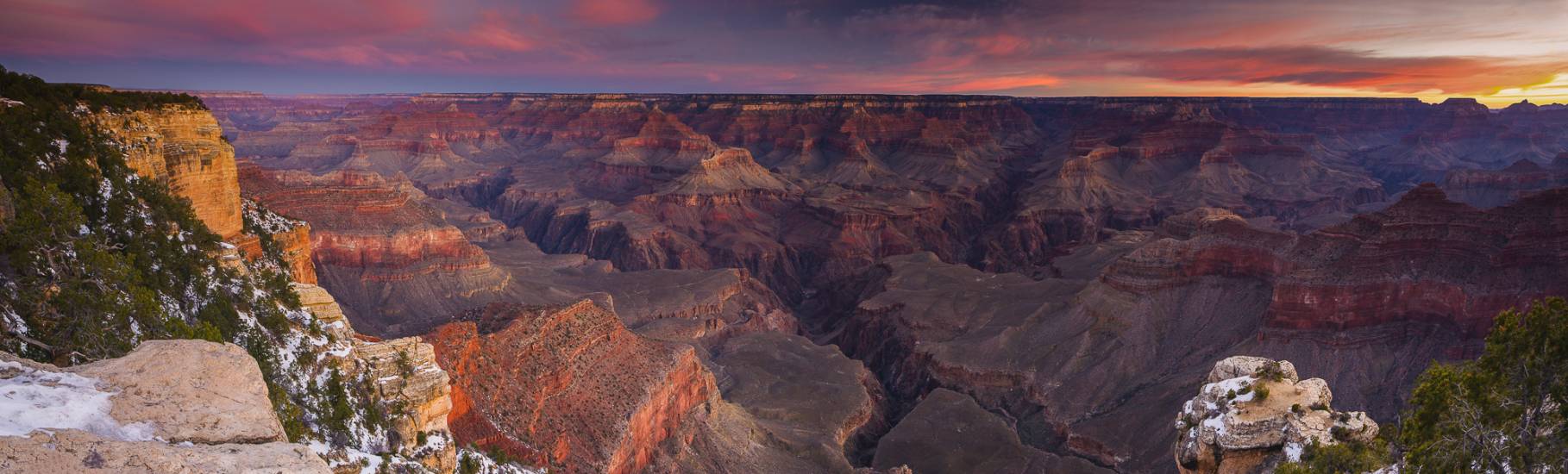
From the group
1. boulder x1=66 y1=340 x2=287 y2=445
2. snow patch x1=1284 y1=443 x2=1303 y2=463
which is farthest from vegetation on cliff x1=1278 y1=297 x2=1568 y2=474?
boulder x1=66 y1=340 x2=287 y2=445

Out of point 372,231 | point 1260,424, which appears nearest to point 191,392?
point 1260,424

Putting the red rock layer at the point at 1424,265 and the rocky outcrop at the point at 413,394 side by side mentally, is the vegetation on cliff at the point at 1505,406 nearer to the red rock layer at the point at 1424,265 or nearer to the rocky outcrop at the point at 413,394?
the rocky outcrop at the point at 413,394

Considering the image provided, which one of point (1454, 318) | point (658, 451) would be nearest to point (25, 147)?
point (658, 451)

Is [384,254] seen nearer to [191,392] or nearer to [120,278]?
[120,278]

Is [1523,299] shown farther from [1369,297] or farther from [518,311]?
A: [518,311]

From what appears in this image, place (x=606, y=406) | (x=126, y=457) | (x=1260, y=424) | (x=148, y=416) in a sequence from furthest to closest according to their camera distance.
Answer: (x=606, y=406) → (x=1260, y=424) → (x=148, y=416) → (x=126, y=457)

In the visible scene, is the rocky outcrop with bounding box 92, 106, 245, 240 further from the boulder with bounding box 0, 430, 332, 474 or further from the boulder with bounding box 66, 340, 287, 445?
the boulder with bounding box 0, 430, 332, 474
